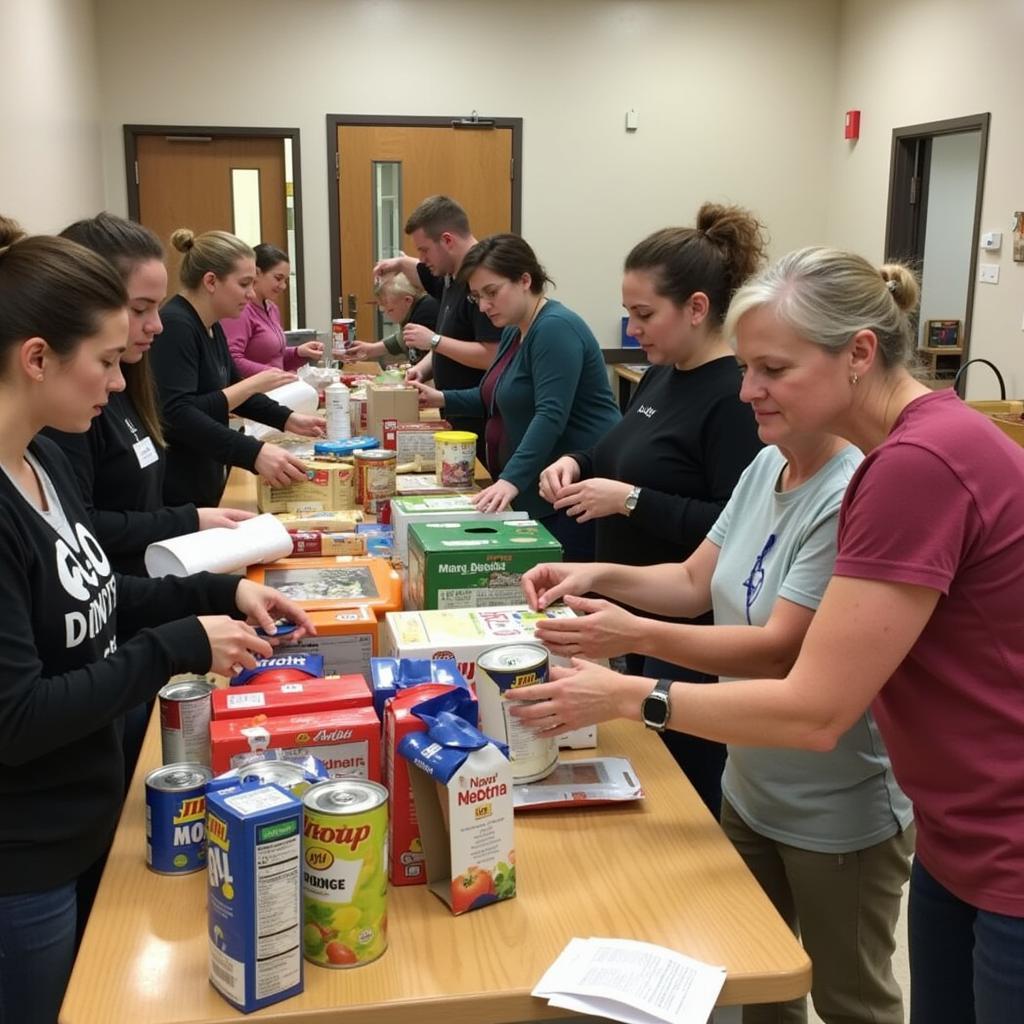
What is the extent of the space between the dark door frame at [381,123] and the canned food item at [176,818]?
245 inches

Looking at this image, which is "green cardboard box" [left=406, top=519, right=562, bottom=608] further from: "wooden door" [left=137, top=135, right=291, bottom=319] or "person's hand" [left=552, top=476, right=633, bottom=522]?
"wooden door" [left=137, top=135, right=291, bottom=319]

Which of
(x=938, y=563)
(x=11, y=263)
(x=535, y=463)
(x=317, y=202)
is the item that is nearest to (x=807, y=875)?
(x=938, y=563)

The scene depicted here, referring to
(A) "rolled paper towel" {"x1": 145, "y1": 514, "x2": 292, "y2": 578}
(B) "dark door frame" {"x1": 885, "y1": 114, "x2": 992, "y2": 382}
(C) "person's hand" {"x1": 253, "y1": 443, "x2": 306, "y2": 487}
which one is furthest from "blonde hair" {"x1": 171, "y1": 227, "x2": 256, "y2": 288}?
(B) "dark door frame" {"x1": 885, "y1": 114, "x2": 992, "y2": 382}

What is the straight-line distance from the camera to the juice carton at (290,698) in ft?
4.60

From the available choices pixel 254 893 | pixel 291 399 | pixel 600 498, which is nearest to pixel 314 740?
pixel 254 893

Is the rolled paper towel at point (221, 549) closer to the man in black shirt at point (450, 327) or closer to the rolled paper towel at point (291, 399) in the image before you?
the rolled paper towel at point (291, 399)

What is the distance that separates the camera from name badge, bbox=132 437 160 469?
7.09 feet

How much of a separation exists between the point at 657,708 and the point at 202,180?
6513mm

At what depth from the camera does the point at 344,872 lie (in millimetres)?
1112

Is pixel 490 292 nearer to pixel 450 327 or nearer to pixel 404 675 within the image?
pixel 450 327

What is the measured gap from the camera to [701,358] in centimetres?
225

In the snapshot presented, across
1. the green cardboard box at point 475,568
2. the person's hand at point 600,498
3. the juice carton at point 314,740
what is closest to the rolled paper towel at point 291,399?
the person's hand at point 600,498

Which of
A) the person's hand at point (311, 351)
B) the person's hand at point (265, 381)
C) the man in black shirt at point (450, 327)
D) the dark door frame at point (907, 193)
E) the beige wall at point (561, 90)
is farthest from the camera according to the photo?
the beige wall at point (561, 90)

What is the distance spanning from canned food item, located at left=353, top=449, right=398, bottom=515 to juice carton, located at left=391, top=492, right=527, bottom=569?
0.35 metres
